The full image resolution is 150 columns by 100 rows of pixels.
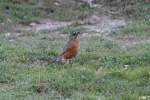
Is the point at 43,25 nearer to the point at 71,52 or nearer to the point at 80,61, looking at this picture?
the point at 80,61

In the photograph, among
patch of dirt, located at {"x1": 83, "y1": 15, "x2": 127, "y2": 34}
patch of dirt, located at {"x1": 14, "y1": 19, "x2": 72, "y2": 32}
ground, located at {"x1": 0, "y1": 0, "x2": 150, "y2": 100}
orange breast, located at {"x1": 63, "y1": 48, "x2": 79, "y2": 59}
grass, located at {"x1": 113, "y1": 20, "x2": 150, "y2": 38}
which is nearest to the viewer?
ground, located at {"x1": 0, "y1": 0, "x2": 150, "y2": 100}

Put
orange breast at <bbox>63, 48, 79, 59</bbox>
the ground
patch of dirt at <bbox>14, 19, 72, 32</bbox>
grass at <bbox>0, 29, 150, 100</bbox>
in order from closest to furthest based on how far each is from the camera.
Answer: grass at <bbox>0, 29, 150, 100</bbox>
the ground
orange breast at <bbox>63, 48, 79, 59</bbox>
patch of dirt at <bbox>14, 19, 72, 32</bbox>

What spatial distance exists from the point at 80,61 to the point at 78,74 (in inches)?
59.9

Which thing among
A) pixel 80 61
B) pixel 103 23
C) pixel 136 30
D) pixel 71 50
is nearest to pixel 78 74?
pixel 71 50

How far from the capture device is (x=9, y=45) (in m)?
13.0

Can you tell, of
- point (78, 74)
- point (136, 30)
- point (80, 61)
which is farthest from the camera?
point (136, 30)

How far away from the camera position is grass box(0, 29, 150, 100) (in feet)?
27.7

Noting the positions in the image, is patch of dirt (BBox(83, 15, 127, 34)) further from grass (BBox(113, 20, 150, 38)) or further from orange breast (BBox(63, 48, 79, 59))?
orange breast (BBox(63, 48, 79, 59))

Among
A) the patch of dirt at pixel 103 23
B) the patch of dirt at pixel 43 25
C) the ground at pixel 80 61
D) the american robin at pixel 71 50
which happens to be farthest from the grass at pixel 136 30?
the american robin at pixel 71 50

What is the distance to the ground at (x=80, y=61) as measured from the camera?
28.1 feet

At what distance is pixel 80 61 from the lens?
11.0m

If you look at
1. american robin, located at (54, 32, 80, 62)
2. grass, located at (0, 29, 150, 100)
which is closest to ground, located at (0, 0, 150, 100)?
grass, located at (0, 29, 150, 100)

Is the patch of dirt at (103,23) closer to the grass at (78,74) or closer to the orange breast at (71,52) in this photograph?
the grass at (78,74)

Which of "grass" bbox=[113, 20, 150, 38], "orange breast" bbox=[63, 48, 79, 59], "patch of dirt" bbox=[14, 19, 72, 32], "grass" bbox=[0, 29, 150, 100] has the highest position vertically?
"orange breast" bbox=[63, 48, 79, 59]
